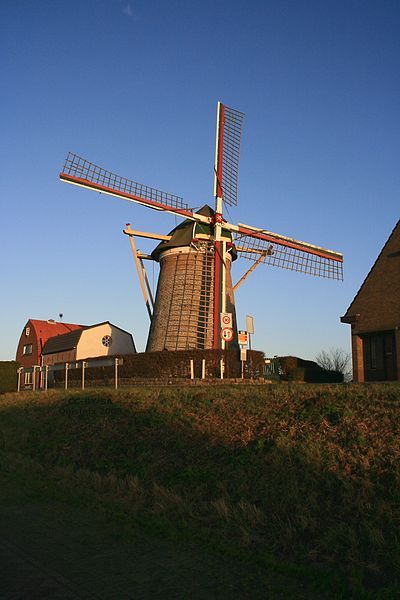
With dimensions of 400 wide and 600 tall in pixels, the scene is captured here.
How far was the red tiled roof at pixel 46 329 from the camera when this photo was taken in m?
53.4

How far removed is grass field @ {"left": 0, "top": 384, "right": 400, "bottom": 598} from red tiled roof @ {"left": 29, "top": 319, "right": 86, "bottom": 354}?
1505 inches

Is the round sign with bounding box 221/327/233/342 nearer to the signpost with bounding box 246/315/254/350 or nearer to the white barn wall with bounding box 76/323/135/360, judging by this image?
the signpost with bounding box 246/315/254/350

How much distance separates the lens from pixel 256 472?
9.50 m

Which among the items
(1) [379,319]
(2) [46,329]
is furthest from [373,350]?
(2) [46,329]

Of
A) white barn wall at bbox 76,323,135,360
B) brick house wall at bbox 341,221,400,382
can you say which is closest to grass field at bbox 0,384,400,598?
brick house wall at bbox 341,221,400,382

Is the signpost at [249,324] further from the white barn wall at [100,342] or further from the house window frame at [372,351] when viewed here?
the white barn wall at [100,342]

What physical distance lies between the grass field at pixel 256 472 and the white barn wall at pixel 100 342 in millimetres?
30433

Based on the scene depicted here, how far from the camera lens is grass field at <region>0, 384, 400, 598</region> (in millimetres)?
6785

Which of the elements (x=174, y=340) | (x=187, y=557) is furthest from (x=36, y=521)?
(x=174, y=340)

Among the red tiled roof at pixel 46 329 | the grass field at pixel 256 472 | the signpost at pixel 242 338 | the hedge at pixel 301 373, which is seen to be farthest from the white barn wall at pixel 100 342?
the grass field at pixel 256 472

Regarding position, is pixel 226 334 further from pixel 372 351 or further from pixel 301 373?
pixel 301 373

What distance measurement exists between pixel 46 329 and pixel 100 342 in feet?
29.7

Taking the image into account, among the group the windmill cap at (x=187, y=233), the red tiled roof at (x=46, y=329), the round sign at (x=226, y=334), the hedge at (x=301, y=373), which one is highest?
the windmill cap at (x=187, y=233)

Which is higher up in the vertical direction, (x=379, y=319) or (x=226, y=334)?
(x=379, y=319)
